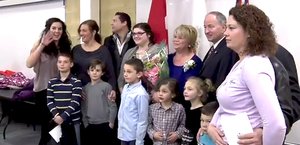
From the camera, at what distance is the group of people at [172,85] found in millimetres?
1337

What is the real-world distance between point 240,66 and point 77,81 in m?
2.06

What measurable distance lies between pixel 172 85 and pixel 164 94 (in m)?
0.09

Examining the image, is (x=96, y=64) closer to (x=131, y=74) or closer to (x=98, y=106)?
(x=98, y=106)

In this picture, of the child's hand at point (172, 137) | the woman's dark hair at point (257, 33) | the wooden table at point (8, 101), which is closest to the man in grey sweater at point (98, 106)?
the child's hand at point (172, 137)

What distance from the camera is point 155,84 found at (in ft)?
8.77

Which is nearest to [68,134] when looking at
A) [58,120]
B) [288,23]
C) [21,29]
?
[58,120]

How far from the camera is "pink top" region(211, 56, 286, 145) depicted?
4.09 feet

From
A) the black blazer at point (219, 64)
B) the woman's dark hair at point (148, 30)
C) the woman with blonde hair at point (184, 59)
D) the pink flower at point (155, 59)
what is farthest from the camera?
the woman's dark hair at point (148, 30)

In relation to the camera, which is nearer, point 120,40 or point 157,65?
point 157,65

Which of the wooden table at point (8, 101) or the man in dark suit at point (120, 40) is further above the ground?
the man in dark suit at point (120, 40)

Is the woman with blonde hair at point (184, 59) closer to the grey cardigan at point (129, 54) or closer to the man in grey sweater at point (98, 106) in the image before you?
the grey cardigan at point (129, 54)

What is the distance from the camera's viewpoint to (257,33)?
1329mm

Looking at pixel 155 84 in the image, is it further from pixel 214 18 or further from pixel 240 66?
pixel 240 66

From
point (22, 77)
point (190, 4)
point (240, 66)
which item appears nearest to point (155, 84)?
point (190, 4)
